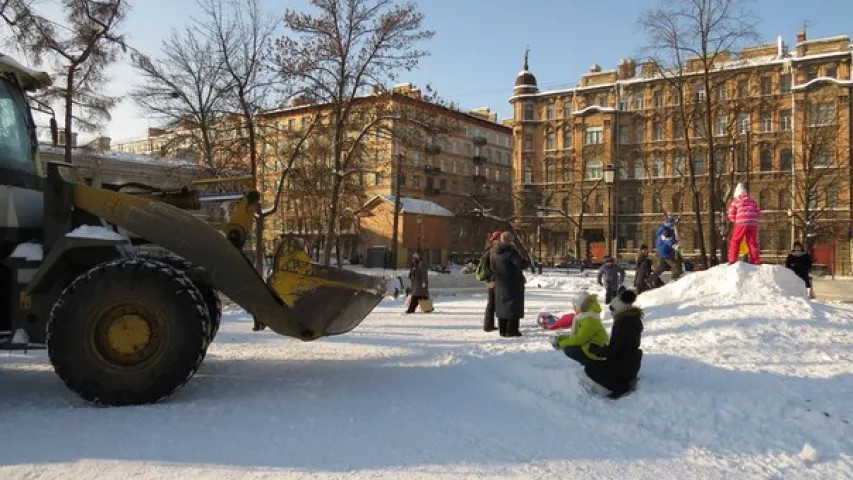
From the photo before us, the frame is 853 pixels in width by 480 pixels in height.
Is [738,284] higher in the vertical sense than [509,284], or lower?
lower

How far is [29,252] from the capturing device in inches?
243

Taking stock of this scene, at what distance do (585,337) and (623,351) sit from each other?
1.27 ft

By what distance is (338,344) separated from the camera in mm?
9945

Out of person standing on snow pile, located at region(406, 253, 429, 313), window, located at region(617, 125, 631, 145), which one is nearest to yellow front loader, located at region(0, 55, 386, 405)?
person standing on snow pile, located at region(406, 253, 429, 313)

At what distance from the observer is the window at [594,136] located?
72.2 metres

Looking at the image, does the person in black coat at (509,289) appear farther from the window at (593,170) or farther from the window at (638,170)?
the window at (638,170)

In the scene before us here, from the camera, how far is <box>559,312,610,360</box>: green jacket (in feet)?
20.7

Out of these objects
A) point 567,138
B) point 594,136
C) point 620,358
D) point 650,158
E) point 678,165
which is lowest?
point 620,358

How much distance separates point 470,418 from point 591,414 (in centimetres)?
106

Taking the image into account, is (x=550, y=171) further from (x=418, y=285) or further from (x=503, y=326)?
(x=503, y=326)

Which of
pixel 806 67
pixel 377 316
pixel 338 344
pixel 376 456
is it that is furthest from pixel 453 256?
pixel 376 456

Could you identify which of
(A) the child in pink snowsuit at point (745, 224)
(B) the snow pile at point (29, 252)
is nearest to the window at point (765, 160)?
(A) the child in pink snowsuit at point (745, 224)

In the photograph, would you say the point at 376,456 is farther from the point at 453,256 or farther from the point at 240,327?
the point at 453,256

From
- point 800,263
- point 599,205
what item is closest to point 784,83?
point 599,205
